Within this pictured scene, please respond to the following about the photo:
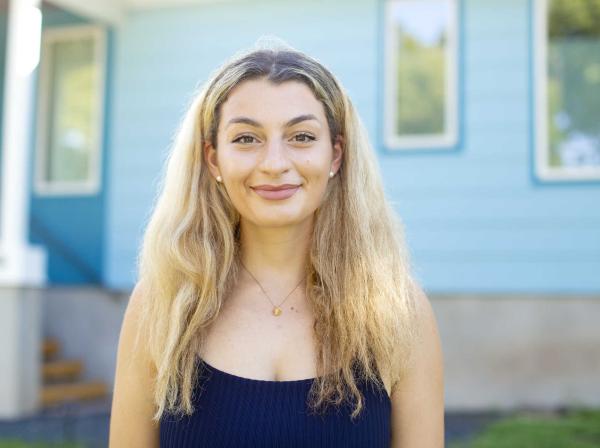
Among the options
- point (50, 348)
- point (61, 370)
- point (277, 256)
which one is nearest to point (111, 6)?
point (50, 348)

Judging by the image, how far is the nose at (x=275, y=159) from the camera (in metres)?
1.98

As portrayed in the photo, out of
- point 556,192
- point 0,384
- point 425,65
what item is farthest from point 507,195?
point 0,384

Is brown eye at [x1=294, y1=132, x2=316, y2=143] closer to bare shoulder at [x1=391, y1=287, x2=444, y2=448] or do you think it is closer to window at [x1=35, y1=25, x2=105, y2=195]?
bare shoulder at [x1=391, y1=287, x2=444, y2=448]

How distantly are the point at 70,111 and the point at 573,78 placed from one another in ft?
17.8

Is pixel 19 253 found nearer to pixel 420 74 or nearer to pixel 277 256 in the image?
pixel 420 74

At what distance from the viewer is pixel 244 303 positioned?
216 cm

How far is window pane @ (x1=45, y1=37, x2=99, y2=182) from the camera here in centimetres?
934

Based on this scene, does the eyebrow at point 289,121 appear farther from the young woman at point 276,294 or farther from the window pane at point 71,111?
the window pane at point 71,111

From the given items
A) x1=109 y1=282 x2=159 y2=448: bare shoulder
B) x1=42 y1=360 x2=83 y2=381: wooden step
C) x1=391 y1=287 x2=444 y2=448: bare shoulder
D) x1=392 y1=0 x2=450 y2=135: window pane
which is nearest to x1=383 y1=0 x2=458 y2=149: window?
x1=392 y1=0 x2=450 y2=135: window pane

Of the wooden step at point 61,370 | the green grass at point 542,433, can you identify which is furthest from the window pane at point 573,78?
the wooden step at point 61,370

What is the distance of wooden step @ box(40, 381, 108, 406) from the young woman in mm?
5966

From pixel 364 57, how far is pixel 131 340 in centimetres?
640

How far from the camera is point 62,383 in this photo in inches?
330

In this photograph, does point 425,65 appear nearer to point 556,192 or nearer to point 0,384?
point 556,192
